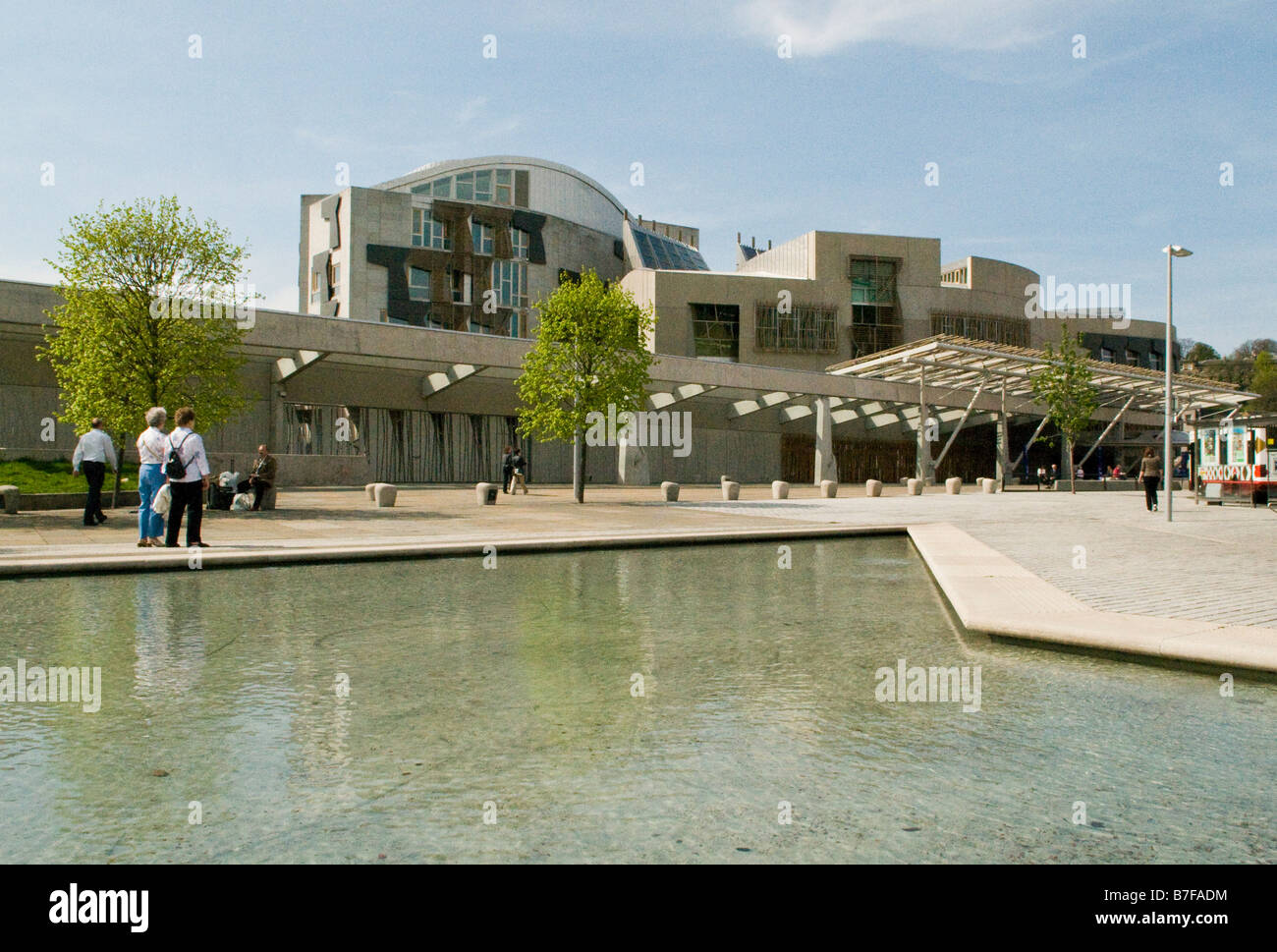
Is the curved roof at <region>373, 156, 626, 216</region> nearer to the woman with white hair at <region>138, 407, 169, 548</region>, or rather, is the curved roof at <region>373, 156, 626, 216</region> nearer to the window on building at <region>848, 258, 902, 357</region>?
the window on building at <region>848, 258, 902, 357</region>

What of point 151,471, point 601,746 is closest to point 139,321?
point 151,471

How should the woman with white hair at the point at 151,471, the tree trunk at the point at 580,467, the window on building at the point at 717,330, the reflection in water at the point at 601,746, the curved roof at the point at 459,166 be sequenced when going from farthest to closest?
1. the curved roof at the point at 459,166
2. the window on building at the point at 717,330
3. the tree trunk at the point at 580,467
4. the woman with white hair at the point at 151,471
5. the reflection in water at the point at 601,746

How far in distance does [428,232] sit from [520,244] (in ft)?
20.8

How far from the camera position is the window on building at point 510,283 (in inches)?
2323

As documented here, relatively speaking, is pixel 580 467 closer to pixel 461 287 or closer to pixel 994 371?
pixel 994 371

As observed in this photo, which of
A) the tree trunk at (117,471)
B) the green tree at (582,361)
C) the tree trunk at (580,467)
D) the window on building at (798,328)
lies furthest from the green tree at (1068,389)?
the tree trunk at (117,471)

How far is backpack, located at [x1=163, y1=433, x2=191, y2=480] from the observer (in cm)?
1199

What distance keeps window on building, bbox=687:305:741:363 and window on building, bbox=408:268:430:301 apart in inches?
607

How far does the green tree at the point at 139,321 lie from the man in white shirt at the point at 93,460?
2.23m

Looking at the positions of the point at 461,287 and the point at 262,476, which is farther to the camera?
the point at 461,287

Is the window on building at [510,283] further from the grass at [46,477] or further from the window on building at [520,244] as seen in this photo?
the grass at [46,477]

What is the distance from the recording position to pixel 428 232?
5622 centimetres

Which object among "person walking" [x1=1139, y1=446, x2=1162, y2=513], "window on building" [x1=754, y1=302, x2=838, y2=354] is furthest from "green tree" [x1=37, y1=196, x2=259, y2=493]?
"window on building" [x1=754, y1=302, x2=838, y2=354]

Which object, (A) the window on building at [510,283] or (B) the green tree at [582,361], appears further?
(A) the window on building at [510,283]
